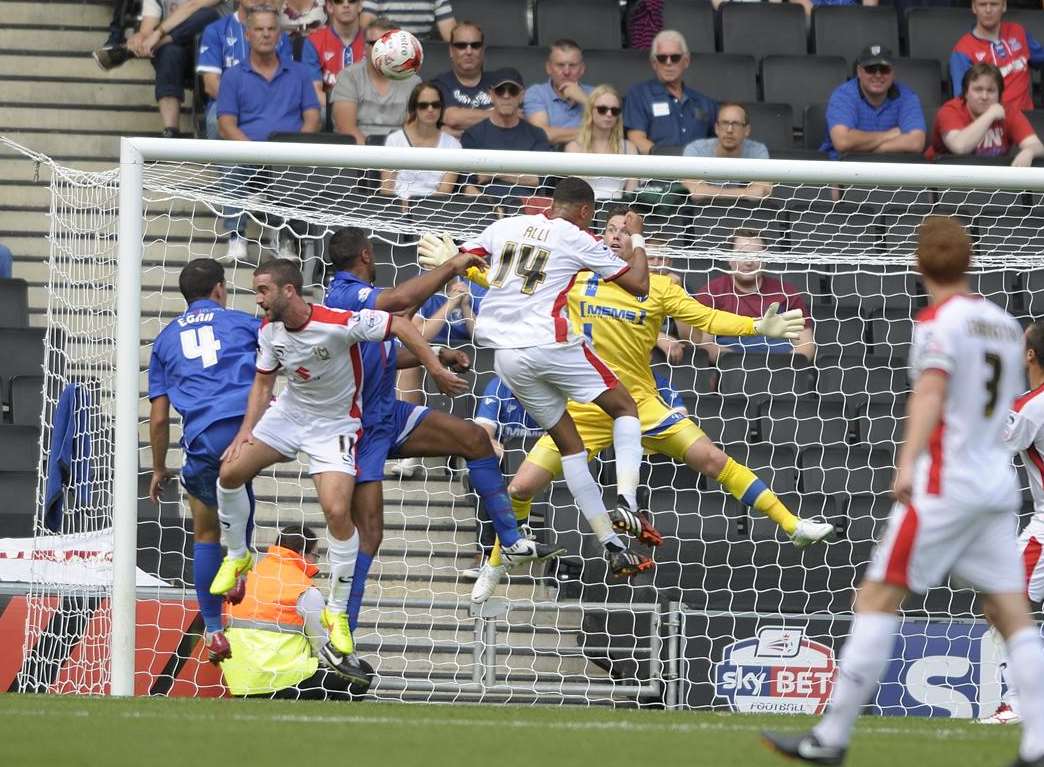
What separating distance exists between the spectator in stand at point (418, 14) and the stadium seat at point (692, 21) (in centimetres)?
186

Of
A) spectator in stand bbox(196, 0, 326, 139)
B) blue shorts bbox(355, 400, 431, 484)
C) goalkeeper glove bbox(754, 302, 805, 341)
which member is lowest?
blue shorts bbox(355, 400, 431, 484)

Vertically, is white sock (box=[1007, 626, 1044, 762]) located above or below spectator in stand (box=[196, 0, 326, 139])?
below

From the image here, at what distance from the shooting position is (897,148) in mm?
13141

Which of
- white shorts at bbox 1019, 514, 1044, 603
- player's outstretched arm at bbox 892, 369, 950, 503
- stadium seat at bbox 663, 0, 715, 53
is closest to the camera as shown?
player's outstretched arm at bbox 892, 369, 950, 503

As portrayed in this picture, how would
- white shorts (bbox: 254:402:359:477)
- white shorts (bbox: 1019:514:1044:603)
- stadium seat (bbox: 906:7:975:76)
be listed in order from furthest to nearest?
stadium seat (bbox: 906:7:975:76), white shorts (bbox: 254:402:359:477), white shorts (bbox: 1019:514:1044:603)

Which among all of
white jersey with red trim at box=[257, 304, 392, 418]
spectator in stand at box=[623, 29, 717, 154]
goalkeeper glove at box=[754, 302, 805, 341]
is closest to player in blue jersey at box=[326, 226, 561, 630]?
white jersey with red trim at box=[257, 304, 392, 418]

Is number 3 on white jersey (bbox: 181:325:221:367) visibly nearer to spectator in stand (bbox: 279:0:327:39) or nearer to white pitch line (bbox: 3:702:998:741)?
white pitch line (bbox: 3:702:998:741)

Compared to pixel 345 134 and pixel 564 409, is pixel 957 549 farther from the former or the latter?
pixel 345 134

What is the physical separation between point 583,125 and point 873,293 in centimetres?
226

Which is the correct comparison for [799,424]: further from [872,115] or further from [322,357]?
[322,357]

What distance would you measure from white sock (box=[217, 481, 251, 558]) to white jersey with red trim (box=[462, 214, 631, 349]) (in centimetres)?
154

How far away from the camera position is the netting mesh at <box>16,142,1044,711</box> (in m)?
9.99

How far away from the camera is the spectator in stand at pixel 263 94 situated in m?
12.5

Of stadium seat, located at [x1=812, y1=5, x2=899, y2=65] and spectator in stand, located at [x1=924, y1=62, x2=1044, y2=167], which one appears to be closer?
spectator in stand, located at [x1=924, y1=62, x2=1044, y2=167]
